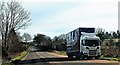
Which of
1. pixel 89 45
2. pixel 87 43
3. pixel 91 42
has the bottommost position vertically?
pixel 89 45

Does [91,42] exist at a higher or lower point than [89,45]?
higher

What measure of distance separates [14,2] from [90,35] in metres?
14.2

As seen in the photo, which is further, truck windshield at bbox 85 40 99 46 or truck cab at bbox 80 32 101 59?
truck windshield at bbox 85 40 99 46

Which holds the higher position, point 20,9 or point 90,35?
point 20,9

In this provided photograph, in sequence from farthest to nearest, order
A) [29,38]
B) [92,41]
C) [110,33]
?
[29,38] < [110,33] < [92,41]

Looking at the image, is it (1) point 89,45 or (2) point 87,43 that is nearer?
(2) point 87,43

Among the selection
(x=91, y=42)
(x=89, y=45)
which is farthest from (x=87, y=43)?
(x=91, y=42)

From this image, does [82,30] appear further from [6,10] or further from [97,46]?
[6,10]

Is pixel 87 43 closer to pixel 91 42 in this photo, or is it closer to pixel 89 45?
pixel 89 45

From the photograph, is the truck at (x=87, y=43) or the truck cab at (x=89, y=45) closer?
the truck cab at (x=89, y=45)

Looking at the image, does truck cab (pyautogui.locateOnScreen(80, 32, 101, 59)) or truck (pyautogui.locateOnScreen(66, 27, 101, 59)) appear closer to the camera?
truck cab (pyautogui.locateOnScreen(80, 32, 101, 59))

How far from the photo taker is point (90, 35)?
4756 centimetres

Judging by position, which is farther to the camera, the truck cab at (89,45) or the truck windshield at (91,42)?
the truck windshield at (91,42)

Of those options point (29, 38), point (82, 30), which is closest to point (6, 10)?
point (82, 30)
